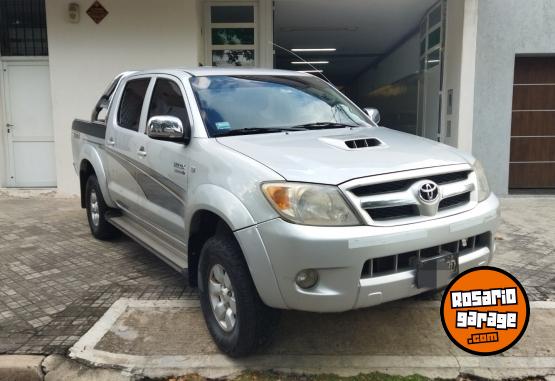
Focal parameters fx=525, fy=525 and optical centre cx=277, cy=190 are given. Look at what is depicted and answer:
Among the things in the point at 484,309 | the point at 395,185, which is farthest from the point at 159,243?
the point at 484,309

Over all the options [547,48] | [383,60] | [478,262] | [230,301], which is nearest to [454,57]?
[547,48]

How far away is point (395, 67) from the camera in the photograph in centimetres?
1555

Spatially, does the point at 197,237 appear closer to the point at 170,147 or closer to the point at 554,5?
the point at 170,147

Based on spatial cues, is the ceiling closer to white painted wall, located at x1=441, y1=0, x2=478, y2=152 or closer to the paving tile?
white painted wall, located at x1=441, y1=0, x2=478, y2=152

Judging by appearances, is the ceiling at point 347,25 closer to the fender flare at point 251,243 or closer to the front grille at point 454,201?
the front grille at point 454,201

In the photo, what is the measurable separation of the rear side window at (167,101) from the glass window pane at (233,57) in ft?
17.1

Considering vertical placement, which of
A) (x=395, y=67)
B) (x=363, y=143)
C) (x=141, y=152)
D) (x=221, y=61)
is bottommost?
(x=141, y=152)

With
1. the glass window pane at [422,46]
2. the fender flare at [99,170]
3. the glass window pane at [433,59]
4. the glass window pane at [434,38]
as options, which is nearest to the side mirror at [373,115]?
the fender flare at [99,170]

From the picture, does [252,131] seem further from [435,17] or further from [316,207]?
[435,17]

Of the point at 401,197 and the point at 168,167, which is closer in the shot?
the point at 401,197

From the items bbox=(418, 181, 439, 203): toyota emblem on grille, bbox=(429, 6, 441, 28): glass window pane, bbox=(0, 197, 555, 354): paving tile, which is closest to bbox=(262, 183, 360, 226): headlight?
bbox=(418, 181, 439, 203): toyota emblem on grille

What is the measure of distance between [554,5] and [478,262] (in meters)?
7.26

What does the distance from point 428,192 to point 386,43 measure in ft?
41.3

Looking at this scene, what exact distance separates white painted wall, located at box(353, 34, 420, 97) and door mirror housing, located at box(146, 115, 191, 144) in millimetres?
9544
